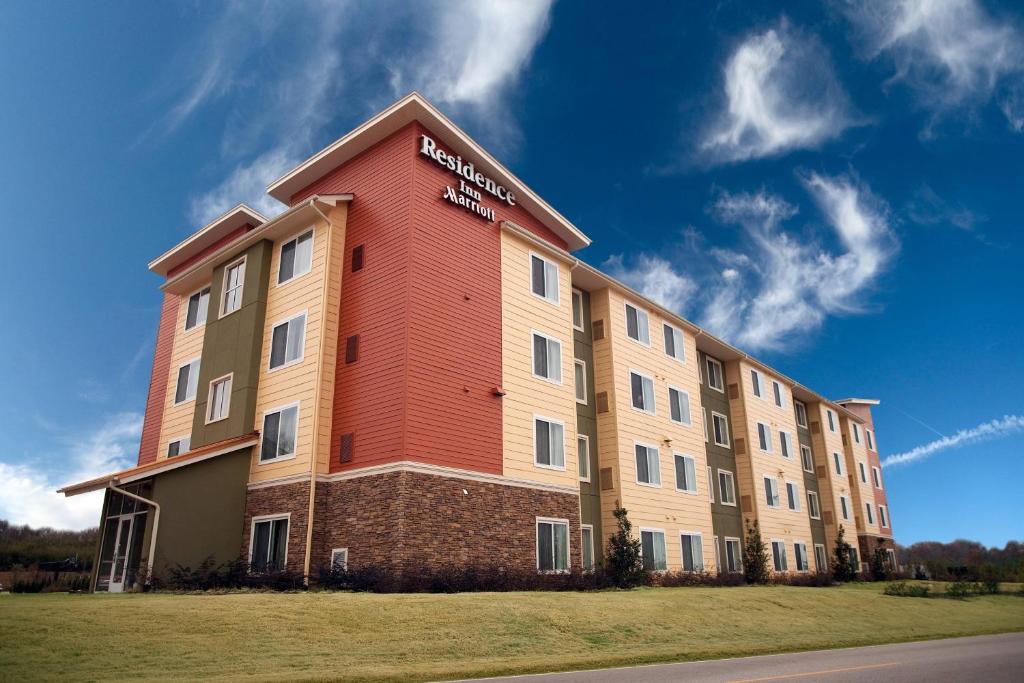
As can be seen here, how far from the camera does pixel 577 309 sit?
3209 centimetres

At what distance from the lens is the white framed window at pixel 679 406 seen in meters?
34.9

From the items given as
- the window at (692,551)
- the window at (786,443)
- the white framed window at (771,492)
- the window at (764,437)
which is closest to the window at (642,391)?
the window at (692,551)

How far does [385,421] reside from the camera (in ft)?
71.9


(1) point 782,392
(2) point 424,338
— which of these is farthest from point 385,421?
(1) point 782,392

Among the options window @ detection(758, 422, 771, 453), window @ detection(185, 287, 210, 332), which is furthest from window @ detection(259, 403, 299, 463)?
window @ detection(758, 422, 771, 453)

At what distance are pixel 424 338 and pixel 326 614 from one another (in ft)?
32.8

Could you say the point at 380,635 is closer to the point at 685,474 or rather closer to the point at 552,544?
the point at 552,544

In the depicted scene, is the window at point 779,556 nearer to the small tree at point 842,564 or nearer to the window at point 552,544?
the small tree at point 842,564

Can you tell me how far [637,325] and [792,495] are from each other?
1837 cm

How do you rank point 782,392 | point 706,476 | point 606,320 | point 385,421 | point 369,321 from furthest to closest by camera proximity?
point 782,392 → point 706,476 → point 606,320 → point 369,321 → point 385,421

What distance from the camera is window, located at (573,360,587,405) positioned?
3055 centimetres

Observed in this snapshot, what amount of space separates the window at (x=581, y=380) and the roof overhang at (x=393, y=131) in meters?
5.47

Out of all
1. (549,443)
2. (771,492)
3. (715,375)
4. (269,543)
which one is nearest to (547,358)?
(549,443)

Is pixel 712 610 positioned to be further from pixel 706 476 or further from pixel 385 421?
pixel 706 476
